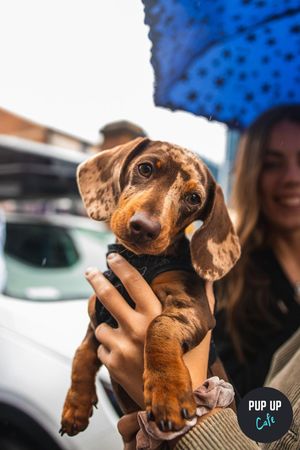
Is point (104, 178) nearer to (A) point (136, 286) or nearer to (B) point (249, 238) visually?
(A) point (136, 286)

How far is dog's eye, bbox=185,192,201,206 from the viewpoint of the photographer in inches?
49.9

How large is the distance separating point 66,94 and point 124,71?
0.21 meters

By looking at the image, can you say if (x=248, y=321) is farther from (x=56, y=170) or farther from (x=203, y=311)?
(x=56, y=170)

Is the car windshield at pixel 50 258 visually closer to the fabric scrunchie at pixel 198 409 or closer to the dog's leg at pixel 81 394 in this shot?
the dog's leg at pixel 81 394

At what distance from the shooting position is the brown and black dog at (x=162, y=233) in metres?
1.15

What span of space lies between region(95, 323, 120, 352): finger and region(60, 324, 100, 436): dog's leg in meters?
0.07

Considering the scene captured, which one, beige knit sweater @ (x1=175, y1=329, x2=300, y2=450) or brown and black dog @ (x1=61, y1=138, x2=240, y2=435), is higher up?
brown and black dog @ (x1=61, y1=138, x2=240, y2=435)

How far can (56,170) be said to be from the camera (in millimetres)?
1773

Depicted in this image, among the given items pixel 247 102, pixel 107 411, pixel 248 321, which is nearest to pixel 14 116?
pixel 247 102

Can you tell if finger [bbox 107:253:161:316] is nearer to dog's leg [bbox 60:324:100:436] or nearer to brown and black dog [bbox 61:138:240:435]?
brown and black dog [bbox 61:138:240:435]

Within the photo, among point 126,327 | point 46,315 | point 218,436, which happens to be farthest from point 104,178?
point 218,436

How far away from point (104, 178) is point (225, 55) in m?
0.53

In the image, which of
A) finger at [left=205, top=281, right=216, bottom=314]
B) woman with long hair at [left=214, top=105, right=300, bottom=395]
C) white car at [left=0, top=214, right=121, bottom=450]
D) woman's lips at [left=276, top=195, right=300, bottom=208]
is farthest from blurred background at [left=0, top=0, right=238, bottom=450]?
finger at [left=205, top=281, right=216, bottom=314]

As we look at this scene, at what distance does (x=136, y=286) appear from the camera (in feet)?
4.12
